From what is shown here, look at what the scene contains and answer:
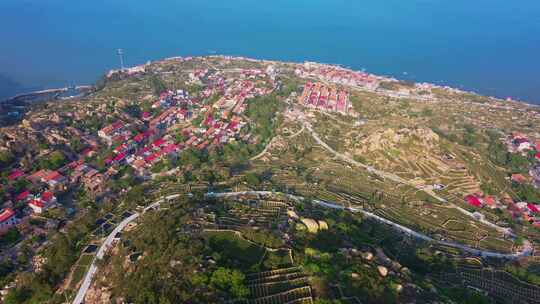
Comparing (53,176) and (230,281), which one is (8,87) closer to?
(53,176)

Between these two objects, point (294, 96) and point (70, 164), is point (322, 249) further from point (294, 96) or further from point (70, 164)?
point (294, 96)

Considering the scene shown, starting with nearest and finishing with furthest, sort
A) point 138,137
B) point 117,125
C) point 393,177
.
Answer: point 393,177 < point 138,137 < point 117,125

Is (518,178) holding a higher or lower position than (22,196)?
higher

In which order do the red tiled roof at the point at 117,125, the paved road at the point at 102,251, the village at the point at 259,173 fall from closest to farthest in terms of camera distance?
1. the paved road at the point at 102,251
2. the village at the point at 259,173
3. the red tiled roof at the point at 117,125

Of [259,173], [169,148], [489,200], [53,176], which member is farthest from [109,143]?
[489,200]

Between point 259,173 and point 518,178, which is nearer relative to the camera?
point 518,178

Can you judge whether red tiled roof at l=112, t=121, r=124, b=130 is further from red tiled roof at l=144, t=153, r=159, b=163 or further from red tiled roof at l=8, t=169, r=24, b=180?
red tiled roof at l=8, t=169, r=24, b=180

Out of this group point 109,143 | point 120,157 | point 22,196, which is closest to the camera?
point 22,196

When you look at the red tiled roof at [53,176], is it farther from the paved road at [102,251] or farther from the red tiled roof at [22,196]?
the paved road at [102,251]

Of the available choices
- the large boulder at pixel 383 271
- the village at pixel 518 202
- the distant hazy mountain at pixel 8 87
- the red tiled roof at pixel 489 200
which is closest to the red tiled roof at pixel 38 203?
the large boulder at pixel 383 271
